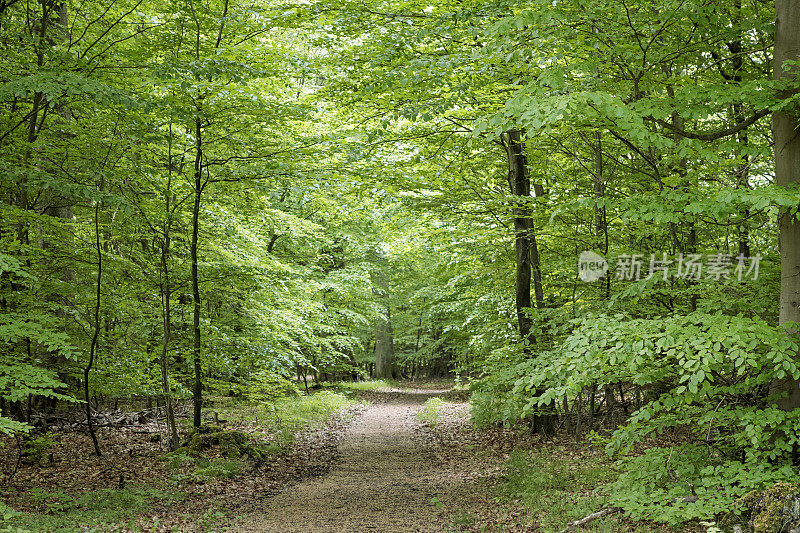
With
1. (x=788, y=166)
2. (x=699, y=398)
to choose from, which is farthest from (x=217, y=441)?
(x=788, y=166)

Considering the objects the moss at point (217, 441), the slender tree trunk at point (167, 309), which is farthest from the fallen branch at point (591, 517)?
the slender tree trunk at point (167, 309)

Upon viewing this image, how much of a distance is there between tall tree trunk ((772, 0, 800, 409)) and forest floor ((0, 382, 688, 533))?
7.58 ft

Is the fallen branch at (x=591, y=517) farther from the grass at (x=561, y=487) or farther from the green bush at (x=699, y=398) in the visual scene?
the green bush at (x=699, y=398)

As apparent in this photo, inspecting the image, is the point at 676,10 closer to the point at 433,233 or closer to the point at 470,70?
the point at 470,70

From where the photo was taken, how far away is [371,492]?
26.5 feet

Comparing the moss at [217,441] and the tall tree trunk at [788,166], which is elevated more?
the tall tree trunk at [788,166]

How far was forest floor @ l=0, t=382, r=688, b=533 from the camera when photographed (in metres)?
6.04

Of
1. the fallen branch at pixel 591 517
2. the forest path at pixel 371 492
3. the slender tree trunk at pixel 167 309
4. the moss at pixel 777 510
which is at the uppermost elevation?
the slender tree trunk at pixel 167 309

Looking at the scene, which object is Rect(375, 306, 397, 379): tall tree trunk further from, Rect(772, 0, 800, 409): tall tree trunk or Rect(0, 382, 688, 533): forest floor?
Rect(772, 0, 800, 409): tall tree trunk

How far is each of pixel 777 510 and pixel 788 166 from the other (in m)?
2.98

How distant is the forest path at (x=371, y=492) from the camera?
651 centimetres

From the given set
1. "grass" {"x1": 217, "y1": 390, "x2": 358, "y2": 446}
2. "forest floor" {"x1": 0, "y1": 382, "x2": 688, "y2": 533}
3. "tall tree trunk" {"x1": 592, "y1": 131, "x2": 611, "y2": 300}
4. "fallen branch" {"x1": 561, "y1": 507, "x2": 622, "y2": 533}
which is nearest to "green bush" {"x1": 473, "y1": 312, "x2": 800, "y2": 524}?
"fallen branch" {"x1": 561, "y1": 507, "x2": 622, "y2": 533}

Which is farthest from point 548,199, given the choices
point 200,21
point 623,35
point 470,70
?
point 200,21

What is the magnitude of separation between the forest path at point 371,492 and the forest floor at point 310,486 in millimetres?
20
